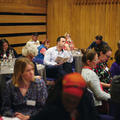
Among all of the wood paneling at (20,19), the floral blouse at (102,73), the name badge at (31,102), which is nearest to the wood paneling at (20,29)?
the wood paneling at (20,19)

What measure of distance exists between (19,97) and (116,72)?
1955mm

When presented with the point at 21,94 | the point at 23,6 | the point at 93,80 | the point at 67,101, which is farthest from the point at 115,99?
the point at 23,6

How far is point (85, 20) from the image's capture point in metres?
9.27

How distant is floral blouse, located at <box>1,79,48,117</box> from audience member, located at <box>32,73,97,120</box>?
35.5 inches

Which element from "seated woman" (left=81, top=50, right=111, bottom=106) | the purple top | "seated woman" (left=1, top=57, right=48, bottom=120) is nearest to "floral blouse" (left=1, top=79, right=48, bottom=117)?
"seated woman" (left=1, top=57, right=48, bottom=120)

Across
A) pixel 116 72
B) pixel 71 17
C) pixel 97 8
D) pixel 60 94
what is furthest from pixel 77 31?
pixel 60 94

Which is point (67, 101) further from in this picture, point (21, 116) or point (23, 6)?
point (23, 6)

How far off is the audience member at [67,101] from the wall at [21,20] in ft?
23.4

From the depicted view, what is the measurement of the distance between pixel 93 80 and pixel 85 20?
670 centimetres

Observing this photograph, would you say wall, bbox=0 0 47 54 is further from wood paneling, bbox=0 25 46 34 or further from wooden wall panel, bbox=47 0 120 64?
wooden wall panel, bbox=47 0 120 64

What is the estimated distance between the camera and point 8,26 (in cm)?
845

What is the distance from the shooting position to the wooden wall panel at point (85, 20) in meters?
8.66

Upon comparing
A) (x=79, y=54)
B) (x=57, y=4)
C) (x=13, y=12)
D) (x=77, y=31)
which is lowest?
(x=79, y=54)

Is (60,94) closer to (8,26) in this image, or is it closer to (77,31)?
(8,26)
